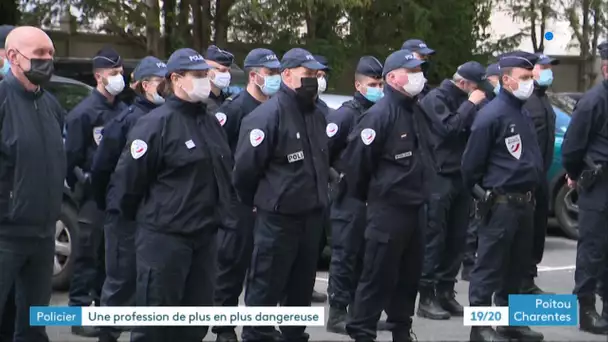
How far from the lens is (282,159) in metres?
7.19

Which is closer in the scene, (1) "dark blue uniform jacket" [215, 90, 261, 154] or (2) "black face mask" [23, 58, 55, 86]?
(2) "black face mask" [23, 58, 55, 86]

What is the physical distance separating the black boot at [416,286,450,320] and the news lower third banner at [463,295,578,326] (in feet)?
2.43

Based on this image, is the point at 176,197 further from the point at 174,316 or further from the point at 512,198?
the point at 512,198

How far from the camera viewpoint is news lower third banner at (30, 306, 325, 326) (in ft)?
20.4

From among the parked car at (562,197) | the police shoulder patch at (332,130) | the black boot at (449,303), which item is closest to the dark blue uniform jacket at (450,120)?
the police shoulder patch at (332,130)

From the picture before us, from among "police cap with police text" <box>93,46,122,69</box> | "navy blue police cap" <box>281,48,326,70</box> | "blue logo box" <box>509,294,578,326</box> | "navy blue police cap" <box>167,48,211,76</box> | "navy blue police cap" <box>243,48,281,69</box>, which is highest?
"navy blue police cap" <box>167,48,211,76</box>

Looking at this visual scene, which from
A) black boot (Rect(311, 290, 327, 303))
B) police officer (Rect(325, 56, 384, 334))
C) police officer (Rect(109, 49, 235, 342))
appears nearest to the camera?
police officer (Rect(109, 49, 235, 342))

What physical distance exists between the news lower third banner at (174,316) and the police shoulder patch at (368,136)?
3.84 ft

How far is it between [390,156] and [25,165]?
257 centimetres

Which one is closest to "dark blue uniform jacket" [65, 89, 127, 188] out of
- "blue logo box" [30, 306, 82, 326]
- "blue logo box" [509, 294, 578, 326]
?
"blue logo box" [30, 306, 82, 326]

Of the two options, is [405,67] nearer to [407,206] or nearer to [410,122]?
[410,122]

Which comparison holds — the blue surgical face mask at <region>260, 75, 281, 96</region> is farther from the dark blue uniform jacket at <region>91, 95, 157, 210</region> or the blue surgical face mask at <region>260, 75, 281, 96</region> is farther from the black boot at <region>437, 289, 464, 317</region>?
the black boot at <region>437, 289, 464, 317</region>

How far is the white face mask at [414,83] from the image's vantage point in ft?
24.9

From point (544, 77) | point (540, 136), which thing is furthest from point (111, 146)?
point (544, 77)
